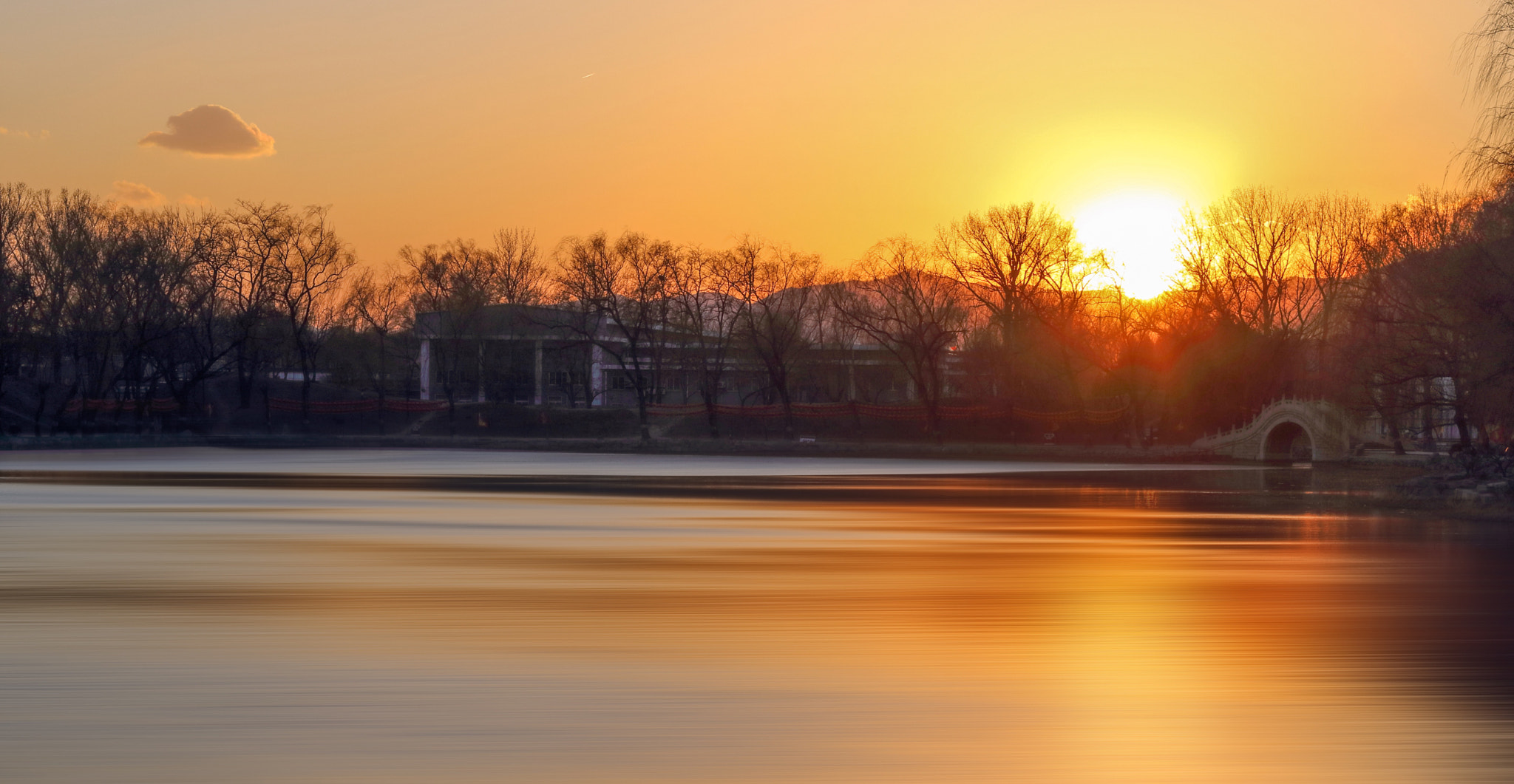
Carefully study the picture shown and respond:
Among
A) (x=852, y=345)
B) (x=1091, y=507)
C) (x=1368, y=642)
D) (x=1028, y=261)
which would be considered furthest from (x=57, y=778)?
(x=852, y=345)

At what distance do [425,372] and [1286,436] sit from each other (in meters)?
81.3

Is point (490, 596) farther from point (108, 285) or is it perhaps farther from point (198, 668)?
point (108, 285)

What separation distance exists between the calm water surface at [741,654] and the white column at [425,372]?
3961 inches

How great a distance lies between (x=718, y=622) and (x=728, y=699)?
3927 millimetres

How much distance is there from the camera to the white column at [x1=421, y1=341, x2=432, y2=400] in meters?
126

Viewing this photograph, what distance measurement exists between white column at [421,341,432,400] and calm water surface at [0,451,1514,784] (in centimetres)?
10061

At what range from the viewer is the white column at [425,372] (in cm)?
12650

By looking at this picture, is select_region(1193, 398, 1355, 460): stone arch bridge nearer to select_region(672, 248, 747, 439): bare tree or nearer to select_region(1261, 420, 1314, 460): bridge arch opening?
select_region(1261, 420, 1314, 460): bridge arch opening

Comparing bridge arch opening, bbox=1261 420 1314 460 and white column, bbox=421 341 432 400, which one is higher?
white column, bbox=421 341 432 400

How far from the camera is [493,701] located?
409 inches

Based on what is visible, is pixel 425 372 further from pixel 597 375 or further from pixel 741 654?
pixel 741 654

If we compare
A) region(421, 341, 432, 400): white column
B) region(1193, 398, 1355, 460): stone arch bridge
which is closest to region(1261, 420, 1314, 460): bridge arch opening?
region(1193, 398, 1355, 460): stone arch bridge

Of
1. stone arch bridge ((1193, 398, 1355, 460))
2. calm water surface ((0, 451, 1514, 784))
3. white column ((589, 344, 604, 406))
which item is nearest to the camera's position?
calm water surface ((0, 451, 1514, 784))

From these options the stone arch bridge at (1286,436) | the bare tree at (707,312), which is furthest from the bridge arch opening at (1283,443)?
the bare tree at (707,312)
